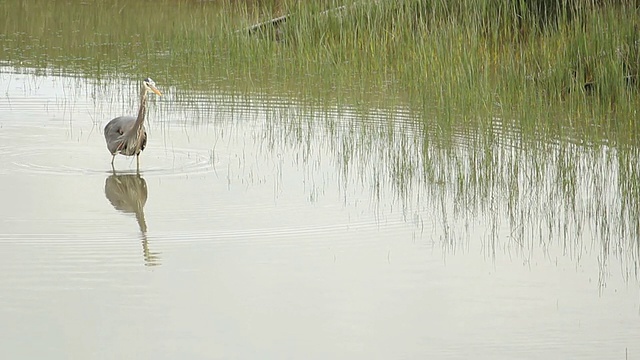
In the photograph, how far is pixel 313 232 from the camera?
6508 mm

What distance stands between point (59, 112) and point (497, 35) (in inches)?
179

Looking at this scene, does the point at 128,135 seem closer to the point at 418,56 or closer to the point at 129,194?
the point at 129,194

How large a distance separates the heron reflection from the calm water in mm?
21

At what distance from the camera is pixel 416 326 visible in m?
5.04

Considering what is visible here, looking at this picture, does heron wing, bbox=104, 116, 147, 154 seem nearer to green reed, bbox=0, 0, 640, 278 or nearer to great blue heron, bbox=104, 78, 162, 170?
great blue heron, bbox=104, 78, 162, 170

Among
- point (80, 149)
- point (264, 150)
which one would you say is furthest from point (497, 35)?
point (80, 149)

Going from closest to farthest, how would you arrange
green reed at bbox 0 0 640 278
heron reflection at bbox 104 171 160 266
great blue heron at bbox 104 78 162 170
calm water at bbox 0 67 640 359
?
calm water at bbox 0 67 640 359 → heron reflection at bbox 104 171 160 266 → green reed at bbox 0 0 640 278 → great blue heron at bbox 104 78 162 170

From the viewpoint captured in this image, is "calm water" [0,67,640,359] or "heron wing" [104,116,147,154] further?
"heron wing" [104,116,147,154]

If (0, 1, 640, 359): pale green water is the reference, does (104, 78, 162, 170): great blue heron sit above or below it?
above

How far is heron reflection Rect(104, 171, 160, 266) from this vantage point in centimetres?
690

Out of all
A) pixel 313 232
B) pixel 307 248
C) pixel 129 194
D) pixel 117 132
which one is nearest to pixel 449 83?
pixel 117 132

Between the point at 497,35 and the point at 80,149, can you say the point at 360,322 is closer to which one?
the point at 80,149

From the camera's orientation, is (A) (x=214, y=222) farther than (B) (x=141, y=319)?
Yes

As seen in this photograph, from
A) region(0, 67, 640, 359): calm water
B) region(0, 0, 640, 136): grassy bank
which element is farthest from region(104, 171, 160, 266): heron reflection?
region(0, 0, 640, 136): grassy bank
